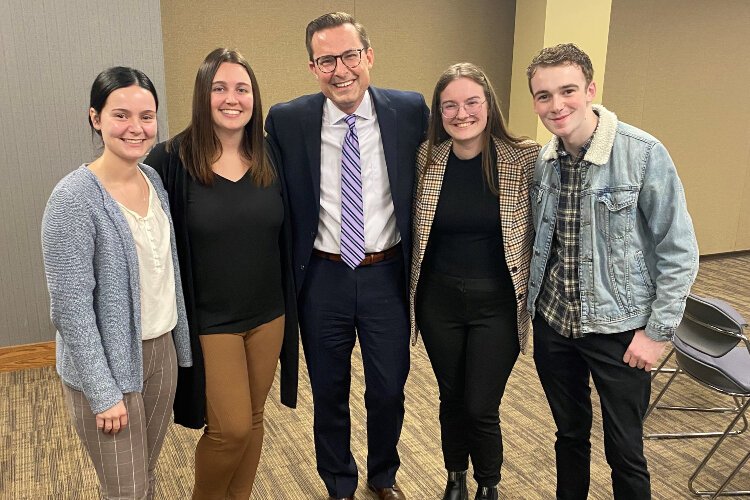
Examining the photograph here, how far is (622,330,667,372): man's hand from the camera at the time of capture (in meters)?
1.88

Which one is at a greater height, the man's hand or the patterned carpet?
the man's hand

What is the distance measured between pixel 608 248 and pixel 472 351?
23.2 inches

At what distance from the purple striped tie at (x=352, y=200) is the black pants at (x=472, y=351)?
0.87 feet

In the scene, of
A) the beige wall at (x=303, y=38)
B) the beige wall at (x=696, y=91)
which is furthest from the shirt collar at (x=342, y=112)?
the beige wall at (x=696, y=91)

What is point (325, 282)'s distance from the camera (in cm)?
229

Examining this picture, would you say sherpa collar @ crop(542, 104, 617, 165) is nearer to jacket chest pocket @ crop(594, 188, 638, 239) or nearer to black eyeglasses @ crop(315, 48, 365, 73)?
jacket chest pocket @ crop(594, 188, 638, 239)

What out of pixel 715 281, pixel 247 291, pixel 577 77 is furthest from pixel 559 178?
pixel 715 281

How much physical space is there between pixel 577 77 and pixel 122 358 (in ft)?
4.82

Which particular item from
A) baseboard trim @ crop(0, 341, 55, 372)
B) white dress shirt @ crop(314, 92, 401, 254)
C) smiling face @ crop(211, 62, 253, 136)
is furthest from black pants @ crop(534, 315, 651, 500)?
baseboard trim @ crop(0, 341, 55, 372)

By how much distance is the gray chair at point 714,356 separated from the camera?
2.58m

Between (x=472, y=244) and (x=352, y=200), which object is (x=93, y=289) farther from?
(x=472, y=244)

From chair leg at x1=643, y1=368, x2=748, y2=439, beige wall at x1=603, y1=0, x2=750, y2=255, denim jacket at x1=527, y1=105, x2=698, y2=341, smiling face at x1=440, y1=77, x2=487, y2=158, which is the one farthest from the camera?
beige wall at x1=603, y1=0, x2=750, y2=255

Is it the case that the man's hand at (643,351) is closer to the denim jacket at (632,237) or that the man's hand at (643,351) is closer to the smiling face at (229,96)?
the denim jacket at (632,237)

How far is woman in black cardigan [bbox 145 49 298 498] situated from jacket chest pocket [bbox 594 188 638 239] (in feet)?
3.23
